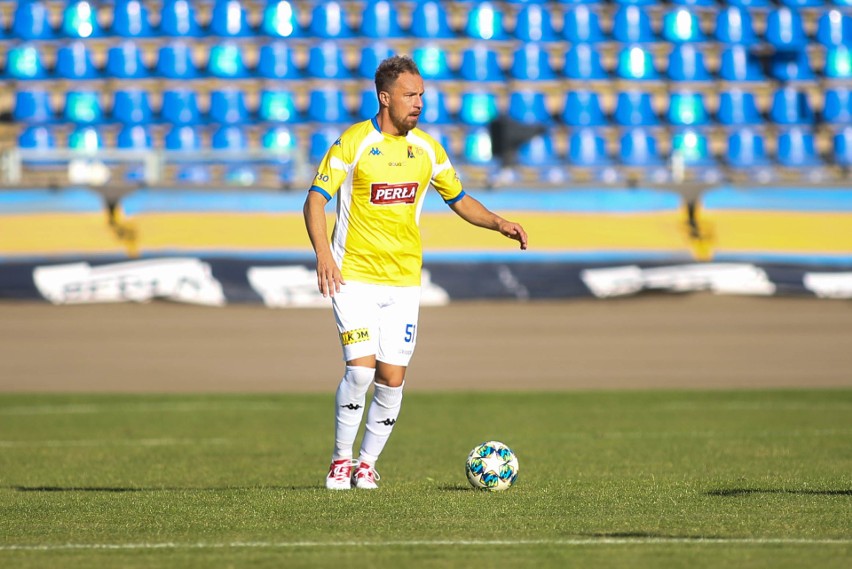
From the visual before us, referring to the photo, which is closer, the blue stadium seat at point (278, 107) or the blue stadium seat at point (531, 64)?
the blue stadium seat at point (278, 107)

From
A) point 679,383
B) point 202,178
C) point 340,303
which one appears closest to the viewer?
point 340,303

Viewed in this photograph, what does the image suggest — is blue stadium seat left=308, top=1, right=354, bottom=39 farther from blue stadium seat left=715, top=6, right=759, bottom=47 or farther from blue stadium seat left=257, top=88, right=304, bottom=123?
blue stadium seat left=715, top=6, right=759, bottom=47

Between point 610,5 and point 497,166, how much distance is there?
403 cm

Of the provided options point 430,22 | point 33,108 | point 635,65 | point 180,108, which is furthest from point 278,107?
point 635,65

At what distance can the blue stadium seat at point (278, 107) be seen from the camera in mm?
19969

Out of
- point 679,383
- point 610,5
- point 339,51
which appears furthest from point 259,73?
point 679,383

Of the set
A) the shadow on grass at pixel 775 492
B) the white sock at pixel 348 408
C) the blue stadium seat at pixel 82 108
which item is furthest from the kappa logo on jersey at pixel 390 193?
the blue stadium seat at pixel 82 108

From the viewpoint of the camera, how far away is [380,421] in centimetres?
707

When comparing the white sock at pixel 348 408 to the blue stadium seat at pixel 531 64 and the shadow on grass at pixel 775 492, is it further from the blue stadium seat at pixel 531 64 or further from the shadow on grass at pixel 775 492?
the blue stadium seat at pixel 531 64

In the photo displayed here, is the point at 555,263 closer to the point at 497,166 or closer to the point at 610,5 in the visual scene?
the point at 497,166

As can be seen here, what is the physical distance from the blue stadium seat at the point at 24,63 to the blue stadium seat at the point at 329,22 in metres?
4.12

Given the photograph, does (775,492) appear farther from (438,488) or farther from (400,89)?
(400,89)

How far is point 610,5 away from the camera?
21172 mm

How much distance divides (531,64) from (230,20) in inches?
184
